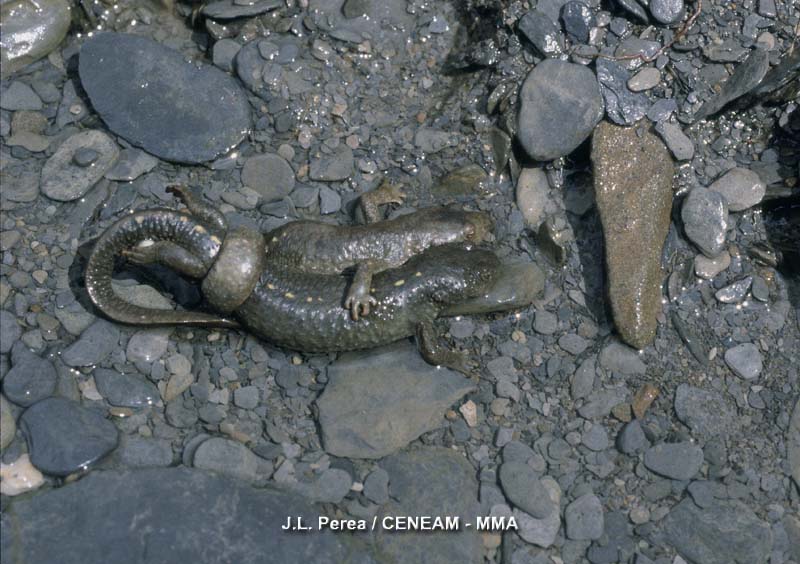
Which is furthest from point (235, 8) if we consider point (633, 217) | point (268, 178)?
point (633, 217)

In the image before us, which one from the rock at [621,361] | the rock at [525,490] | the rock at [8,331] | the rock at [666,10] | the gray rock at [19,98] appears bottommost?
the rock at [525,490]

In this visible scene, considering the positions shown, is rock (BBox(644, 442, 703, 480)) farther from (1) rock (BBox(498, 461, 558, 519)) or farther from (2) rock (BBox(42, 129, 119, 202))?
(2) rock (BBox(42, 129, 119, 202))

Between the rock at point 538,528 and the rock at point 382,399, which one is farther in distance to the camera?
the rock at point 382,399

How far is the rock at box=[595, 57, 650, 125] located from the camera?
7.38 metres

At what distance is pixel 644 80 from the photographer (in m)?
7.41

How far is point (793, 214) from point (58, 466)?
6731mm

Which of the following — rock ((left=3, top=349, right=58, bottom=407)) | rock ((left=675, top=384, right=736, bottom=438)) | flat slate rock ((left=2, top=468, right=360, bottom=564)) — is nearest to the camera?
flat slate rock ((left=2, top=468, right=360, bottom=564))

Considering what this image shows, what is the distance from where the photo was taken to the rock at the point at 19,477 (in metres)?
6.11

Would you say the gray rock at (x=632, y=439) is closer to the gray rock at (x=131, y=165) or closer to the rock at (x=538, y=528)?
the rock at (x=538, y=528)

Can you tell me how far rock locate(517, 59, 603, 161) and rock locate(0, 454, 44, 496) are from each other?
4897 millimetres

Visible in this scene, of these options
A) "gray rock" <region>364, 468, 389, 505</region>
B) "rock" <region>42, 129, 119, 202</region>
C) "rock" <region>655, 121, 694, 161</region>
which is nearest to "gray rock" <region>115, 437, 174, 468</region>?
"gray rock" <region>364, 468, 389, 505</region>

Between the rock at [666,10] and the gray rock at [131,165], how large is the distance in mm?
4731

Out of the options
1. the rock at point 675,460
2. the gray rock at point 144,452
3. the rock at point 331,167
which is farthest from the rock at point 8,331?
the rock at point 675,460

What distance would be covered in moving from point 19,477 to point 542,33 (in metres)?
5.79
